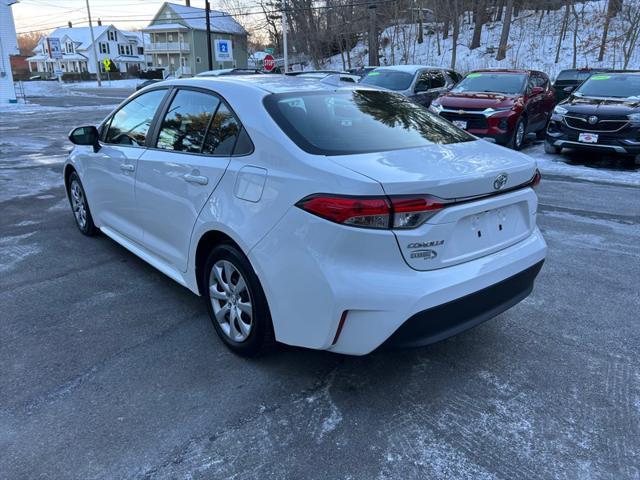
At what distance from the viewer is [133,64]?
268 ft

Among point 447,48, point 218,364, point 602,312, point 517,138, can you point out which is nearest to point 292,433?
point 218,364

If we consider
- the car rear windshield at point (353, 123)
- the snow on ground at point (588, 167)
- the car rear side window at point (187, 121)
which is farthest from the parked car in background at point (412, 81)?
the car rear side window at point (187, 121)

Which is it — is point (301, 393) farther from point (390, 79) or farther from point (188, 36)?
point (188, 36)

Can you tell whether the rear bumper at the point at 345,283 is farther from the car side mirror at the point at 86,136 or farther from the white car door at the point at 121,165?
the car side mirror at the point at 86,136

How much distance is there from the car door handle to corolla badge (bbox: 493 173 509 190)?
165 centimetres

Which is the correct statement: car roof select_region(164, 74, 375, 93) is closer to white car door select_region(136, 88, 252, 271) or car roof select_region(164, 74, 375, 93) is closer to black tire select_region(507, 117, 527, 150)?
white car door select_region(136, 88, 252, 271)

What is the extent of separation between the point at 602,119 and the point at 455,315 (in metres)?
8.31

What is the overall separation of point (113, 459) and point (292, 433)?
83 cm

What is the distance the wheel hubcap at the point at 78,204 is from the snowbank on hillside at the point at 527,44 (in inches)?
1110

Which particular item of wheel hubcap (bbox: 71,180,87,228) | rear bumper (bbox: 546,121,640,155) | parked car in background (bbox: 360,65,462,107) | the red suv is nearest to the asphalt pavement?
wheel hubcap (bbox: 71,180,87,228)

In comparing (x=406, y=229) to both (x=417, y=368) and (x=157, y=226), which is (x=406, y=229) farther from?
(x=157, y=226)

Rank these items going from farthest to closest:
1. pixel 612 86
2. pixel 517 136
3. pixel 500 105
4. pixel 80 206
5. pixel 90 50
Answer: pixel 90 50
pixel 517 136
pixel 612 86
pixel 500 105
pixel 80 206

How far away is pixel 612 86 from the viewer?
10.4 m

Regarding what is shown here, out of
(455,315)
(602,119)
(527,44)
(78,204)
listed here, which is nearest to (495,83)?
(602,119)
